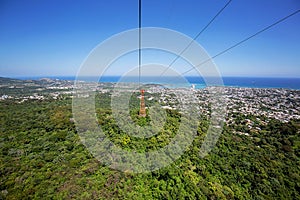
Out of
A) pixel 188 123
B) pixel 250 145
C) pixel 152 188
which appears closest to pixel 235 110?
pixel 250 145

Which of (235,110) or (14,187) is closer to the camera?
(14,187)

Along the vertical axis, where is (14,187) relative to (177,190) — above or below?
above

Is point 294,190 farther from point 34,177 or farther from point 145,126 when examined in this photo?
point 34,177

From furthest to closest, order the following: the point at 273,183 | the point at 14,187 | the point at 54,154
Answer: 1. the point at 273,183
2. the point at 54,154
3. the point at 14,187

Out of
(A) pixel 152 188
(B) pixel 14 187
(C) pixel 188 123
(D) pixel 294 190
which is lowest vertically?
(D) pixel 294 190

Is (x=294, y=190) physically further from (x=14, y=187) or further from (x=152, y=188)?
(x=14, y=187)

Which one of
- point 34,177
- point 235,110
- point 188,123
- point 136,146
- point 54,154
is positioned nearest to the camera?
point 34,177
